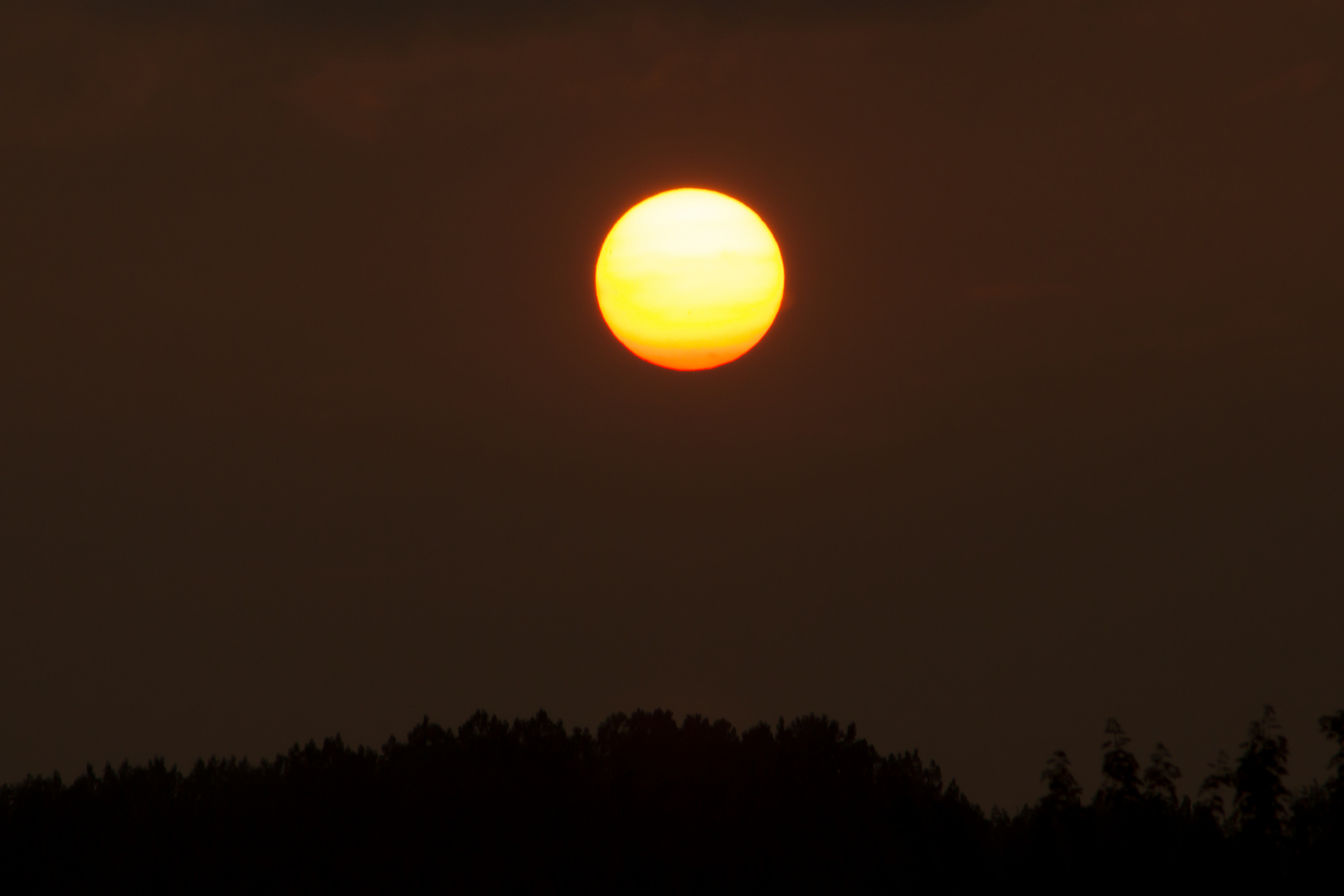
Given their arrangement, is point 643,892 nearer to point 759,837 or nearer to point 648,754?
point 759,837

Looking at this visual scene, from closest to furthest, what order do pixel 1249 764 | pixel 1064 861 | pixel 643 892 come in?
pixel 1249 764, pixel 1064 861, pixel 643 892

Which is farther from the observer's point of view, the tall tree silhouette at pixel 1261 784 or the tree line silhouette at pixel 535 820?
the tree line silhouette at pixel 535 820

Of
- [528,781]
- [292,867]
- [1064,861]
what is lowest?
[1064,861]

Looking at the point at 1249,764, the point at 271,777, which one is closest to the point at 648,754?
the point at 271,777

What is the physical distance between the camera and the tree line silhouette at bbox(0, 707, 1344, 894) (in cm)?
8338

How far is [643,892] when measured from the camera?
82562 millimetres

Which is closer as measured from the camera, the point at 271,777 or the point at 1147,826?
the point at 1147,826

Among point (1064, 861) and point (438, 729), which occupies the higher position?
point (438, 729)

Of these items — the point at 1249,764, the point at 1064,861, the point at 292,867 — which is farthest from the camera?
the point at 292,867

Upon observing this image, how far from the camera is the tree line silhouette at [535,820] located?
8338cm

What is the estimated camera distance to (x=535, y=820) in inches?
3693

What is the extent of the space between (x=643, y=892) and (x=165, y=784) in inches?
1782

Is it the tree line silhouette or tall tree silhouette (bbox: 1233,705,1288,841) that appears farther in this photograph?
the tree line silhouette

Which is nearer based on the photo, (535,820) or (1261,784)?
(1261,784)
